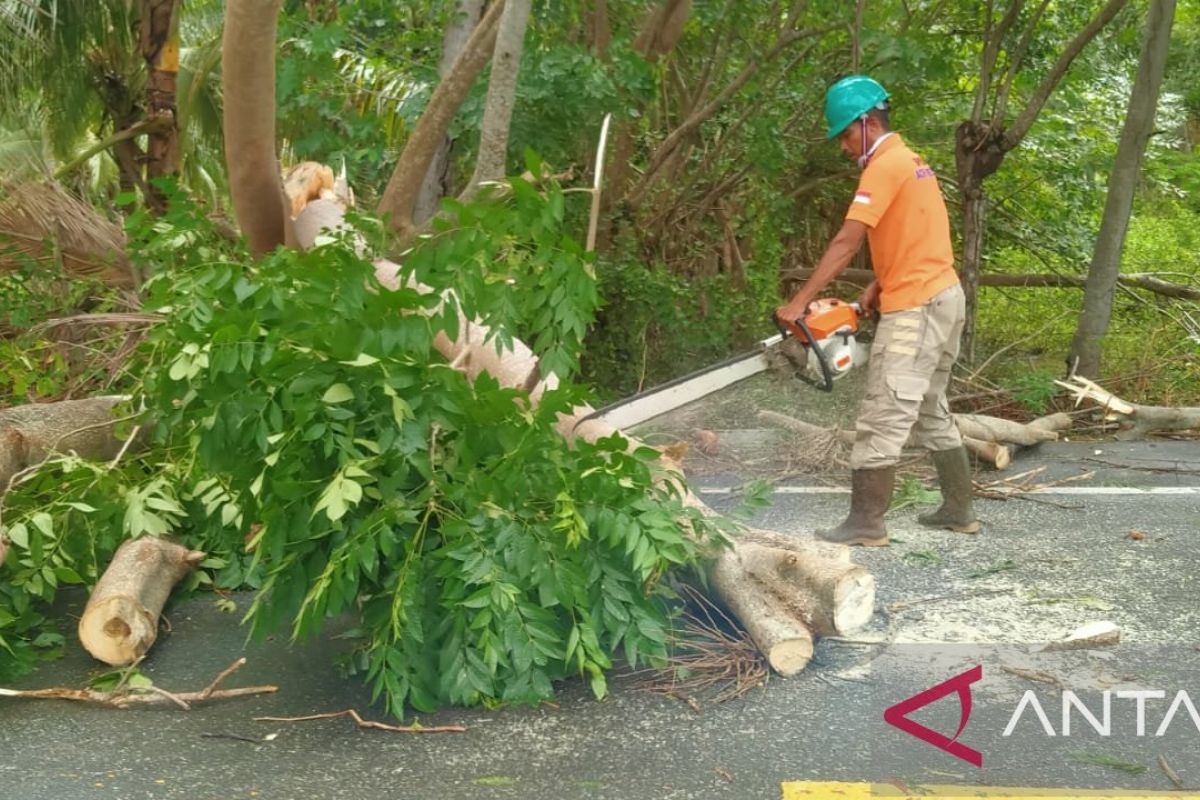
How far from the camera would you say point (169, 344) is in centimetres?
391

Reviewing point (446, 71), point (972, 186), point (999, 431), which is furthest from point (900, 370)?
point (972, 186)

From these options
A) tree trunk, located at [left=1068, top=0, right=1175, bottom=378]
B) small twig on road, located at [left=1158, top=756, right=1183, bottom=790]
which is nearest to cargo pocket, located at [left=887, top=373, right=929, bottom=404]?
small twig on road, located at [left=1158, top=756, right=1183, bottom=790]

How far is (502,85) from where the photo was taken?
5.32 m

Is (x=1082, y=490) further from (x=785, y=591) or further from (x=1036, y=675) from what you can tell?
(x=785, y=591)

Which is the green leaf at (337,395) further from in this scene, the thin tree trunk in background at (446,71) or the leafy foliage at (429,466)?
the thin tree trunk in background at (446,71)

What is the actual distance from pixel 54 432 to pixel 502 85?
2427mm

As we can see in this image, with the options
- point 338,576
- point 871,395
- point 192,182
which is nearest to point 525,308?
point 338,576

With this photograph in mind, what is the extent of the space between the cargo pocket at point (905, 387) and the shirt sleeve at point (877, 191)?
2.20 ft

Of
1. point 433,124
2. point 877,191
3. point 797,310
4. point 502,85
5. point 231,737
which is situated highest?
point 502,85

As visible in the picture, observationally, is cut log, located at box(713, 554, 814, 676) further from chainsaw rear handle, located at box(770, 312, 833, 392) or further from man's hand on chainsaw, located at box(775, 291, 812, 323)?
man's hand on chainsaw, located at box(775, 291, 812, 323)

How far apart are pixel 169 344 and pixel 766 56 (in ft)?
20.3

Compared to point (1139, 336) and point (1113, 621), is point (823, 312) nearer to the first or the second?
point (1113, 621)

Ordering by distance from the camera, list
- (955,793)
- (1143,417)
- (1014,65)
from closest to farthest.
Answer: (955,793) → (1143,417) → (1014,65)

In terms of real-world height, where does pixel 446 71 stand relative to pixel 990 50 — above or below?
below
